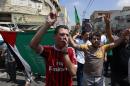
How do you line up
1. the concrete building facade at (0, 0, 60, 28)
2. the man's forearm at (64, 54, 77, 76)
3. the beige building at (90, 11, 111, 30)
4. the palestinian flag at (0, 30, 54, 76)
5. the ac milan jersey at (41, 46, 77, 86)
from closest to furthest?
the man's forearm at (64, 54, 77, 76) → the ac milan jersey at (41, 46, 77, 86) → the beige building at (90, 11, 111, 30) → the palestinian flag at (0, 30, 54, 76) → the concrete building facade at (0, 0, 60, 28)

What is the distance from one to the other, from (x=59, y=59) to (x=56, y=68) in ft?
0.36

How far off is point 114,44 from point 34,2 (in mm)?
49171

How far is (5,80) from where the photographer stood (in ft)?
52.1

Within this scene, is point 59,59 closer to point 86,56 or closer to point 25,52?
point 86,56

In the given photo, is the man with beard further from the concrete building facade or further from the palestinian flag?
the concrete building facade

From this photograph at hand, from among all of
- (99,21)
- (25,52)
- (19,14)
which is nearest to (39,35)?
(25,52)

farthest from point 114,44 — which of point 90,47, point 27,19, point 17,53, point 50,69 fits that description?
point 27,19

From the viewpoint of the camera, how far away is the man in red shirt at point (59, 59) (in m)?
4.92

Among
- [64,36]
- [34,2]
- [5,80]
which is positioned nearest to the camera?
[64,36]

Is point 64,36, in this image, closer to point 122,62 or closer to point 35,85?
point 122,62

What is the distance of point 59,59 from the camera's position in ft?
17.0

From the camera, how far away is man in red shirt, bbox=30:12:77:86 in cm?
492

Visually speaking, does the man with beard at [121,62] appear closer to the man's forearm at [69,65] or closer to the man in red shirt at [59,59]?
the man in red shirt at [59,59]

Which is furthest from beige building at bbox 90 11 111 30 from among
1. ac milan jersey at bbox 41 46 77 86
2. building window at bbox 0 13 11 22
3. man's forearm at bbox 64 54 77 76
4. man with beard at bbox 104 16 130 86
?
building window at bbox 0 13 11 22
